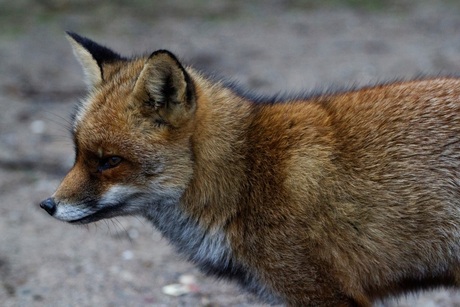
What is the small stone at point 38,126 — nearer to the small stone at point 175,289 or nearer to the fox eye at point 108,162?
the small stone at point 175,289

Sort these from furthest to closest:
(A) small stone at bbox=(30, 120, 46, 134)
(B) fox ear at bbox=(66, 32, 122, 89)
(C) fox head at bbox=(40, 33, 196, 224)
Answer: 1. (A) small stone at bbox=(30, 120, 46, 134)
2. (B) fox ear at bbox=(66, 32, 122, 89)
3. (C) fox head at bbox=(40, 33, 196, 224)

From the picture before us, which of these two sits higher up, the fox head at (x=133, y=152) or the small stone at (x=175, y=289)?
the fox head at (x=133, y=152)

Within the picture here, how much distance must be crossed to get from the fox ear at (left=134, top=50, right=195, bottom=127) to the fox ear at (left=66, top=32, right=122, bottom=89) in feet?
2.29

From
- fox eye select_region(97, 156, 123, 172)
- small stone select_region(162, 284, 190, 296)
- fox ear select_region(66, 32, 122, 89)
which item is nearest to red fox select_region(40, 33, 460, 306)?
fox eye select_region(97, 156, 123, 172)

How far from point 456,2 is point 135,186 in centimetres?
1188

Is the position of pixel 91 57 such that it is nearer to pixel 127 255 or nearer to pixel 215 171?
pixel 215 171

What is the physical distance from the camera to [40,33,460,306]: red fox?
511 cm

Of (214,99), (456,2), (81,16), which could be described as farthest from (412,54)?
(214,99)

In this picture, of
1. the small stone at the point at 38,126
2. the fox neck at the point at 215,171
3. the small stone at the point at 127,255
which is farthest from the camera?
the small stone at the point at 38,126

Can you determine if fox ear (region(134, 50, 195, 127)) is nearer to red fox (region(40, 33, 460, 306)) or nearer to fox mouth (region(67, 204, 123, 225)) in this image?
red fox (region(40, 33, 460, 306))

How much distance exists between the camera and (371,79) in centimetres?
1153

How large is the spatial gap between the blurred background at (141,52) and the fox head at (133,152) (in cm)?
172

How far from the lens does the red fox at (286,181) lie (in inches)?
201

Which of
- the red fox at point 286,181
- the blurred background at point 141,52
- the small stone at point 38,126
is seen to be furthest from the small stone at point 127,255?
the small stone at point 38,126
